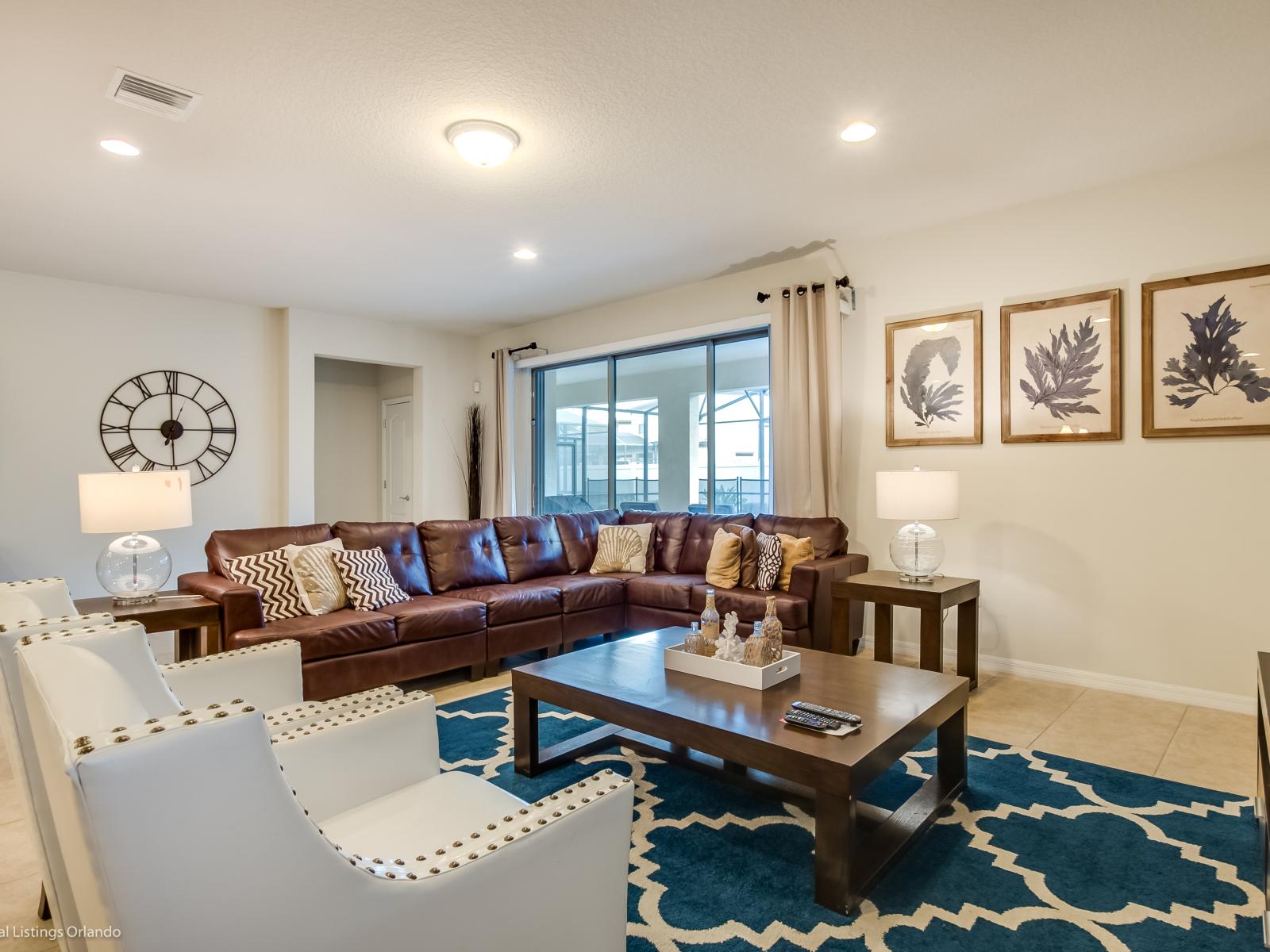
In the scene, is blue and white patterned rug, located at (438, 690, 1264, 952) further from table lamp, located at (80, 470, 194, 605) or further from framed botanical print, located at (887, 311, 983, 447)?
framed botanical print, located at (887, 311, 983, 447)

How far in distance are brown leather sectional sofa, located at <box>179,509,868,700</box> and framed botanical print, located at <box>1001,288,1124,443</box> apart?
4.07ft

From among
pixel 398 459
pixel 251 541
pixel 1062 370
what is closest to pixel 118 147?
pixel 251 541

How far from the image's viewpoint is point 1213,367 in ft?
11.1

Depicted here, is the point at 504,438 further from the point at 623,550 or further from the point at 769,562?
the point at 769,562

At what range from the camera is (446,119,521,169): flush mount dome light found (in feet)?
9.77

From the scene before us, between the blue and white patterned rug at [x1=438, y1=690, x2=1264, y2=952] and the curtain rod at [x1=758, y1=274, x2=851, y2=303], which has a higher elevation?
the curtain rod at [x1=758, y1=274, x2=851, y2=303]

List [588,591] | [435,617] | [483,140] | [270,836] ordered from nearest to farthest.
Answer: [270,836], [483,140], [435,617], [588,591]

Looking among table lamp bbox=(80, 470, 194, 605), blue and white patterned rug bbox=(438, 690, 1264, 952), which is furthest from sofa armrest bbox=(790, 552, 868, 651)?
table lamp bbox=(80, 470, 194, 605)

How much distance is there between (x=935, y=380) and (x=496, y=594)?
2955 mm

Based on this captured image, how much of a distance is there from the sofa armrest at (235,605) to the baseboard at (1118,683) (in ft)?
12.0

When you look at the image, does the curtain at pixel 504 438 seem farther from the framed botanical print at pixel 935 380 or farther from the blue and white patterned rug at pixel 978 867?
the blue and white patterned rug at pixel 978 867

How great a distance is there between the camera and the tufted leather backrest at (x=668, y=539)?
505cm

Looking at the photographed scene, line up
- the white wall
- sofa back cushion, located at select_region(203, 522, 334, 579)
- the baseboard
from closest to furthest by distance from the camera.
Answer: the baseboard, sofa back cushion, located at select_region(203, 522, 334, 579), the white wall

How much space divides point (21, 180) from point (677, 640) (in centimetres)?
395
